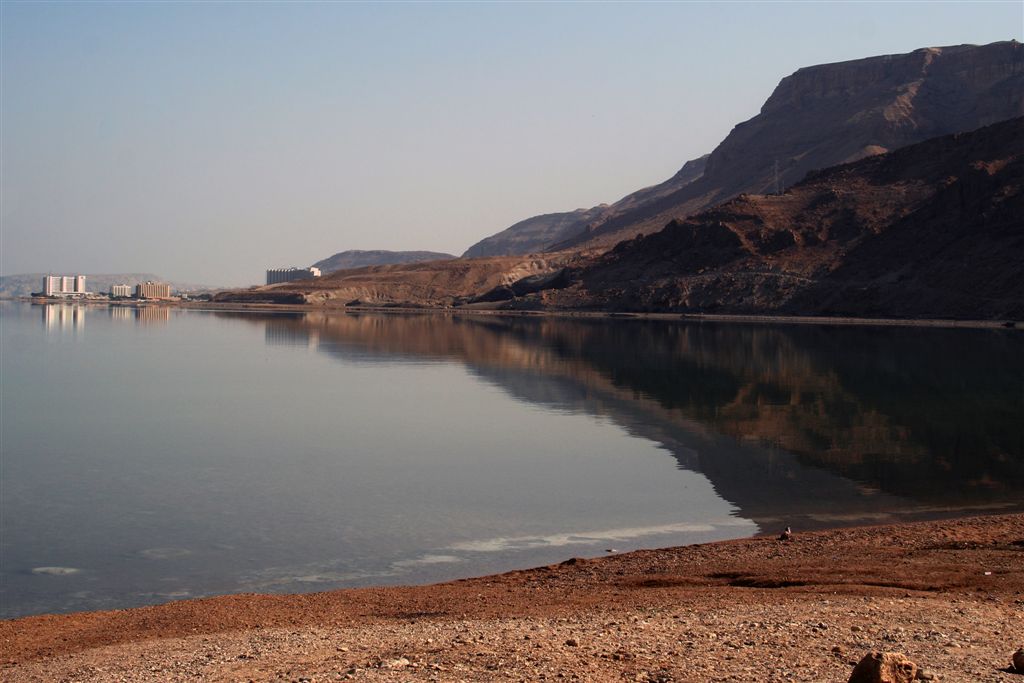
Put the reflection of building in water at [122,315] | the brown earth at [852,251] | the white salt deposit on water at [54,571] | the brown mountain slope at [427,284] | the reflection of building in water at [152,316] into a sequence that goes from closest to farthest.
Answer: the white salt deposit on water at [54,571]
the brown earth at [852,251]
the reflection of building in water at [152,316]
the reflection of building in water at [122,315]
the brown mountain slope at [427,284]

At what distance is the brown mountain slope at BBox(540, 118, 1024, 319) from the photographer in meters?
105

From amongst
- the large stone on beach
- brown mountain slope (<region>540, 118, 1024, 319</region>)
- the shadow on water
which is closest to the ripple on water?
the shadow on water

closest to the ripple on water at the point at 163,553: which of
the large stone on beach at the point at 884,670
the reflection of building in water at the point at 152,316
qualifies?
the large stone on beach at the point at 884,670

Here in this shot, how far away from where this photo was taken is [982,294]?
330 ft

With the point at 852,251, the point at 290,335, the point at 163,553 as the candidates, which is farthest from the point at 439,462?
the point at 852,251

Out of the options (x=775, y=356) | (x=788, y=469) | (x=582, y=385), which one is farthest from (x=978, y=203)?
(x=788, y=469)

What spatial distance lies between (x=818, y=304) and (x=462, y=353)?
60.9m

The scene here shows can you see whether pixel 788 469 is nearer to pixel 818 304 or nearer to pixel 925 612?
pixel 925 612

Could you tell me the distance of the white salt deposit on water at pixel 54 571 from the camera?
14.8 meters

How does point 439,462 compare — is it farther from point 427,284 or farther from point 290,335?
point 427,284

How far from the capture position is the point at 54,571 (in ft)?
49.2

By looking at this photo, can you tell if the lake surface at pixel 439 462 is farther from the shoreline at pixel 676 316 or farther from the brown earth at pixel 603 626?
the shoreline at pixel 676 316

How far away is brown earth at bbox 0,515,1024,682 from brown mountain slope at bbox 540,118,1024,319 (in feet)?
301

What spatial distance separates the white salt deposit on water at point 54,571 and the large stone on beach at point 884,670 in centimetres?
1148
